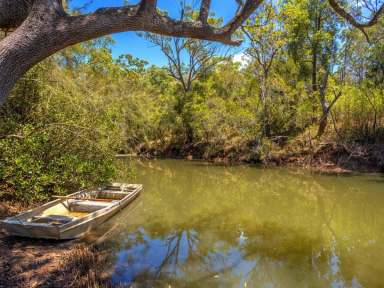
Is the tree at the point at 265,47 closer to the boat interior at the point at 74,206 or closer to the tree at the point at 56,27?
the boat interior at the point at 74,206

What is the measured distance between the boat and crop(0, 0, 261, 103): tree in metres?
3.52

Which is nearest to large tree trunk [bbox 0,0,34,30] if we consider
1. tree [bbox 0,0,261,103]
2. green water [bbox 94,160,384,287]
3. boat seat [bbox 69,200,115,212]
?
tree [bbox 0,0,261,103]

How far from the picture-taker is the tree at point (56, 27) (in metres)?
3.16

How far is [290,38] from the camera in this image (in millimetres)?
18172

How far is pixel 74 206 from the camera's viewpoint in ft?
26.2

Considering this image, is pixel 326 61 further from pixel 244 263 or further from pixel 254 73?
pixel 244 263

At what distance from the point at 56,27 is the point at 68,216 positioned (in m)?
5.13

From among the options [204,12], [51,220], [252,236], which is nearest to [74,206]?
[51,220]

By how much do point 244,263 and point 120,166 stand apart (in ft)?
17.5

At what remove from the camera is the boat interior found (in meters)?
6.55

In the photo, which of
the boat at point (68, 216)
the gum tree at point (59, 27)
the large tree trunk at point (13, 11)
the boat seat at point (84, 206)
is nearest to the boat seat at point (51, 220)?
the boat at point (68, 216)

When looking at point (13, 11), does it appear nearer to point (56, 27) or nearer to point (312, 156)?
point (56, 27)

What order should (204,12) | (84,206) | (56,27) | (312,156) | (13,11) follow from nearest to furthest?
(56,27) < (13,11) < (204,12) < (84,206) < (312,156)

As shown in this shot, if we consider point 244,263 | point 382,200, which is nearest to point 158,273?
point 244,263
